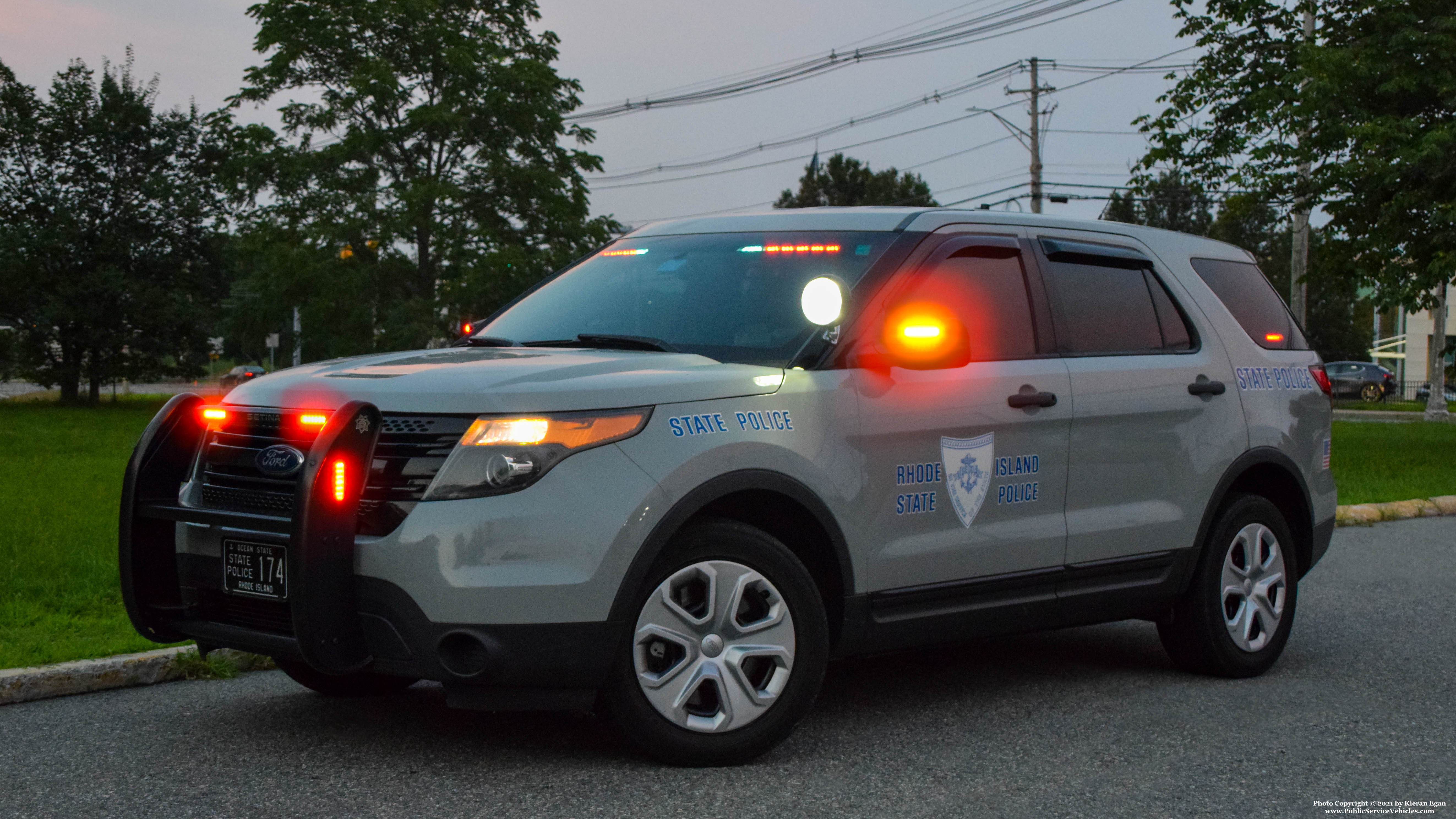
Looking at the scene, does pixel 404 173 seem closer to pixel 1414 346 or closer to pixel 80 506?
pixel 80 506

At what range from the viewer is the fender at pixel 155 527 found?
4895 millimetres

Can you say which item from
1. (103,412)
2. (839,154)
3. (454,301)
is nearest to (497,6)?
(454,301)

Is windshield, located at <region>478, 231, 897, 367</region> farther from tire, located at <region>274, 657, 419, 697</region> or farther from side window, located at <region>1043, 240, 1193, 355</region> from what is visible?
tire, located at <region>274, 657, 419, 697</region>

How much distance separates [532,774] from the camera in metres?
4.69

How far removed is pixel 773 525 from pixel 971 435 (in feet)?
2.79

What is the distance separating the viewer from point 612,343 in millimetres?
5410

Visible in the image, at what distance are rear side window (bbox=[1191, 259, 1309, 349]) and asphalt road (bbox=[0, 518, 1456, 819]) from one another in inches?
58.7

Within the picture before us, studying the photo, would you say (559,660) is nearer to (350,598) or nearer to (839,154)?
(350,598)

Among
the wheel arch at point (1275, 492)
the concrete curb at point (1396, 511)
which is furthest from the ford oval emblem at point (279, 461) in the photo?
the concrete curb at point (1396, 511)

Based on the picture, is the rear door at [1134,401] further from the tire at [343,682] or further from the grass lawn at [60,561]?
the grass lawn at [60,561]

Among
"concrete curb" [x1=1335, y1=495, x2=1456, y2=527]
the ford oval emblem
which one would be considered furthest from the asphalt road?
"concrete curb" [x1=1335, y1=495, x2=1456, y2=527]

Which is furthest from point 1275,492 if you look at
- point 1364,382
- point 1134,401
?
point 1364,382

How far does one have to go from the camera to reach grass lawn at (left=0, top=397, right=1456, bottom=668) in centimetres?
695

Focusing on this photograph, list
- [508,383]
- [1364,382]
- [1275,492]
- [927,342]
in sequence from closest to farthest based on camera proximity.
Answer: [508,383], [927,342], [1275,492], [1364,382]
